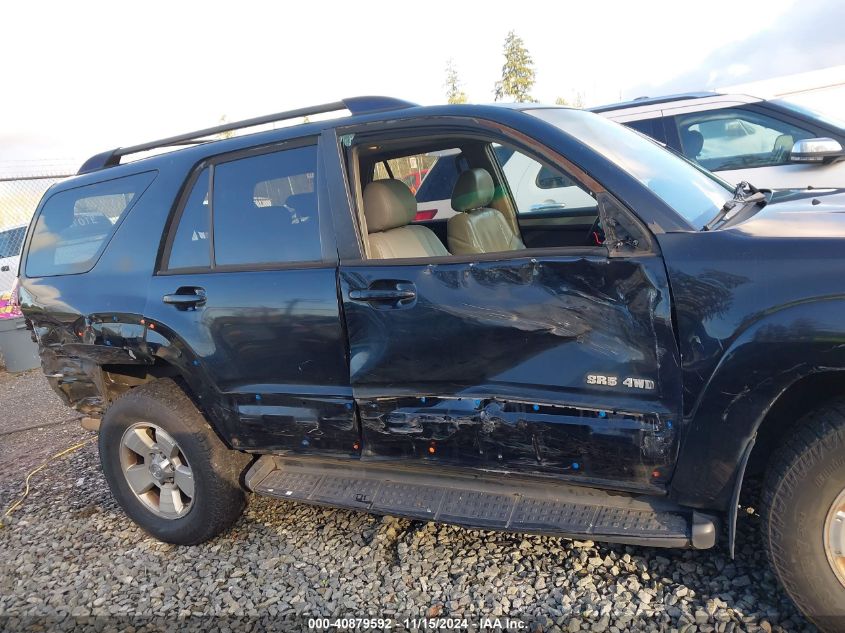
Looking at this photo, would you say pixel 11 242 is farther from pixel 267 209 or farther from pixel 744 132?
pixel 744 132

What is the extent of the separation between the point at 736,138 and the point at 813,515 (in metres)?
4.98

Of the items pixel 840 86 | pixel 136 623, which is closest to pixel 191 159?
pixel 136 623

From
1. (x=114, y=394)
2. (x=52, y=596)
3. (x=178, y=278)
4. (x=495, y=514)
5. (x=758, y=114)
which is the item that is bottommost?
(x=52, y=596)

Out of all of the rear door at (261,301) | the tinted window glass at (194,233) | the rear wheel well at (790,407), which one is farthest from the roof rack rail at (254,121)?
the rear wheel well at (790,407)

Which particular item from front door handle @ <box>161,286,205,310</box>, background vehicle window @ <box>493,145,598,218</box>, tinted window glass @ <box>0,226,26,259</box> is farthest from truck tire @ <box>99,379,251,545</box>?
tinted window glass @ <box>0,226,26,259</box>

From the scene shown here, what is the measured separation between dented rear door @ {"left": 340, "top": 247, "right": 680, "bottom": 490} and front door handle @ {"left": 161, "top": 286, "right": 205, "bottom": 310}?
78cm

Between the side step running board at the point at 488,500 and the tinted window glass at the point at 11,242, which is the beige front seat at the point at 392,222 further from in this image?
the tinted window glass at the point at 11,242

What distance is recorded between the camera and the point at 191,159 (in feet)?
10.3

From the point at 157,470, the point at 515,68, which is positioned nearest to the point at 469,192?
the point at 157,470

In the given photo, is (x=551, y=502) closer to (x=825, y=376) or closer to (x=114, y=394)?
(x=825, y=376)

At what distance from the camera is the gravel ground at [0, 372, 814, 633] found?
242cm

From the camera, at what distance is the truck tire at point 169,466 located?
309 centimetres

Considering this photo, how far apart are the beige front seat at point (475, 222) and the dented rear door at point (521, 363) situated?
99 cm

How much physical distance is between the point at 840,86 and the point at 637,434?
7.70 meters
